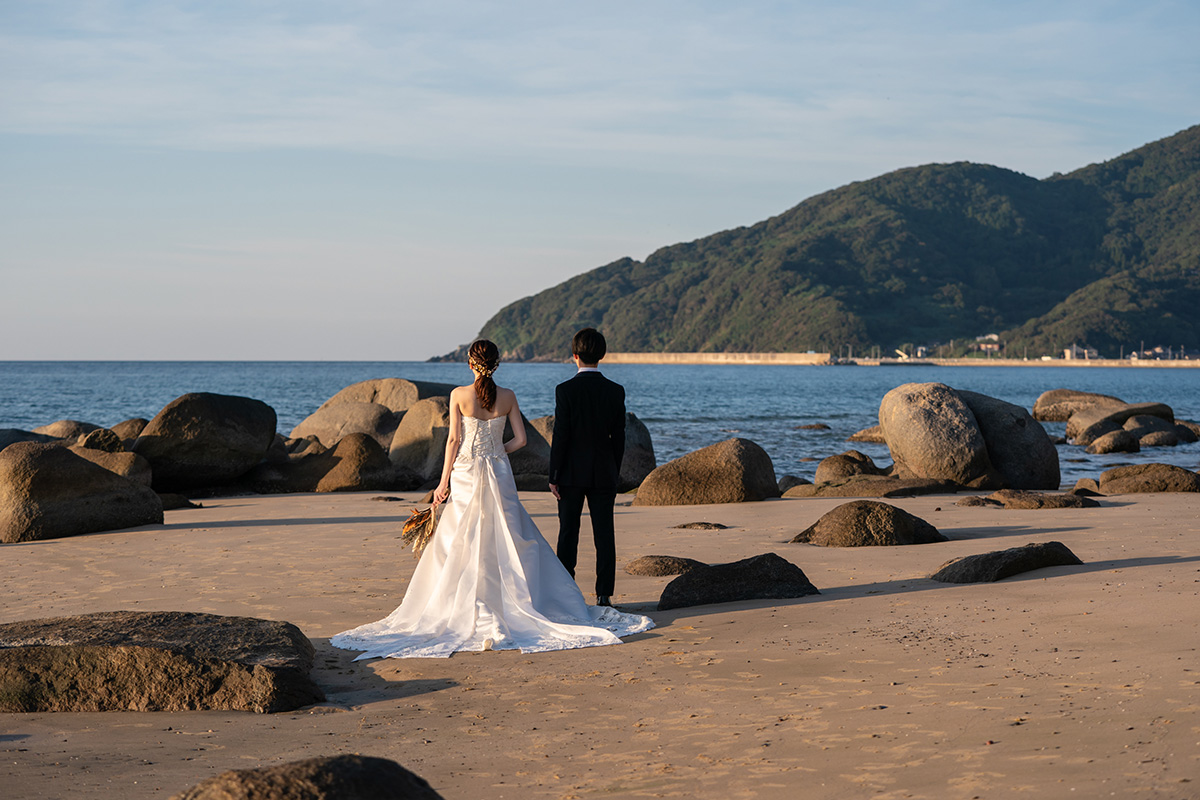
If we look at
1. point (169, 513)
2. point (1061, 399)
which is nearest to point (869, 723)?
point (169, 513)

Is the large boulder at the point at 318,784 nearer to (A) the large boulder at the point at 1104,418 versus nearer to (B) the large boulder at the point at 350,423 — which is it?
(B) the large boulder at the point at 350,423

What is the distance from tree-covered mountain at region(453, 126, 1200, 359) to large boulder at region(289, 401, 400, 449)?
484 feet

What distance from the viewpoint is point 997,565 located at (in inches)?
321

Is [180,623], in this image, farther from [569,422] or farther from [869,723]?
[869,723]

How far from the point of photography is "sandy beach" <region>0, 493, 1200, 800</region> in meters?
4.12

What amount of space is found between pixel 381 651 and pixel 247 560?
4363 millimetres

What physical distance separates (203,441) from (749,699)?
14.8m

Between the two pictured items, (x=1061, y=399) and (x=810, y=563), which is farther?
(x=1061, y=399)

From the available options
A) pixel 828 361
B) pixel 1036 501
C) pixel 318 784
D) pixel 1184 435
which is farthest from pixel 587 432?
pixel 828 361

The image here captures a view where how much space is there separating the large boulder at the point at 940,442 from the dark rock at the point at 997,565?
948cm

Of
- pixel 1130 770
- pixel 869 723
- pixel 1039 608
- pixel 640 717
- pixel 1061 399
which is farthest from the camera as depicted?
pixel 1061 399

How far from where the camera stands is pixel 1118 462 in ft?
87.2

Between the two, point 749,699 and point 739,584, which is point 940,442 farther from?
point 749,699

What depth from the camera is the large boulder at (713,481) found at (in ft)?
48.6
